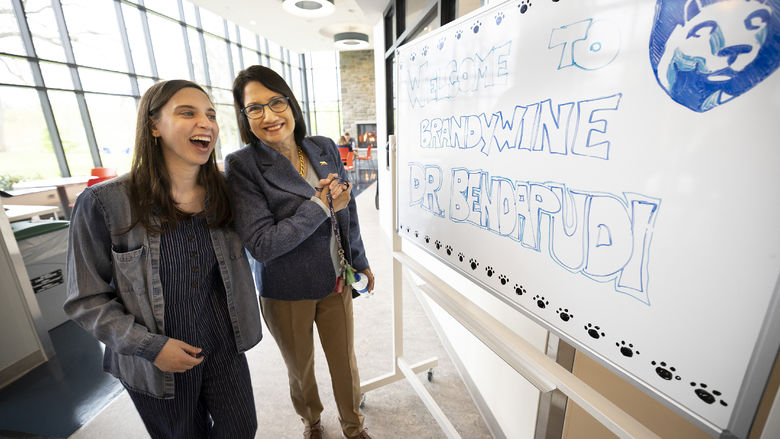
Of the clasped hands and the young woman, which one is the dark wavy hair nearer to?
the young woman

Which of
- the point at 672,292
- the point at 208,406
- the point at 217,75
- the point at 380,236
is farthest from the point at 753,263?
the point at 217,75

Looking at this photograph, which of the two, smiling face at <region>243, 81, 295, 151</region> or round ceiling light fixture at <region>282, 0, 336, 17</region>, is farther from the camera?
round ceiling light fixture at <region>282, 0, 336, 17</region>

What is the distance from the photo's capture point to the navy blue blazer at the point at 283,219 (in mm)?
1121

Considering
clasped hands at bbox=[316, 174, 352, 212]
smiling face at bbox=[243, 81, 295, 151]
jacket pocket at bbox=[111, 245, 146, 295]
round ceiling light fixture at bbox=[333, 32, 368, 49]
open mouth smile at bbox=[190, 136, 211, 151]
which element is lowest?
jacket pocket at bbox=[111, 245, 146, 295]

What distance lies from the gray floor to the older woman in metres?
0.33

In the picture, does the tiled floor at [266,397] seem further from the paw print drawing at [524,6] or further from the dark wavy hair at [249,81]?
the paw print drawing at [524,6]

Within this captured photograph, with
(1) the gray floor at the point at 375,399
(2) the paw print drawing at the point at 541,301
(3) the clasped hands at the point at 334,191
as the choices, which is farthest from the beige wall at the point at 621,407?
(3) the clasped hands at the point at 334,191

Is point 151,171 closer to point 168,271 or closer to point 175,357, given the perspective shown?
point 168,271

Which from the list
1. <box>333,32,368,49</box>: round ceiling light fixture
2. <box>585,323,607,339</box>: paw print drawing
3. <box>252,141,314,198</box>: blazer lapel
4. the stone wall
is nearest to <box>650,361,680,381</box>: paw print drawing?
<box>585,323,607,339</box>: paw print drawing

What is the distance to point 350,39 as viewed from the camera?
9.25 meters

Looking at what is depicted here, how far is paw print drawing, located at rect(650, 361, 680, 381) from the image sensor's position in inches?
24.3

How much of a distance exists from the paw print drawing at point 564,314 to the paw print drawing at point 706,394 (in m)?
0.24

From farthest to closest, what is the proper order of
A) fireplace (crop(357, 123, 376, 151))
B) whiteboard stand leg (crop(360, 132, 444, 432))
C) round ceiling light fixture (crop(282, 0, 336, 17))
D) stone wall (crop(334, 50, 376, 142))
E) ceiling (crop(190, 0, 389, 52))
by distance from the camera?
fireplace (crop(357, 123, 376, 151)), stone wall (crop(334, 50, 376, 142)), ceiling (crop(190, 0, 389, 52)), round ceiling light fixture (crop(282, 0, 336, 17)), whiteboard stand leg (crop(360, 132, 444, 432))

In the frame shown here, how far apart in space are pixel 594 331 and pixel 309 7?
25.7 feet
